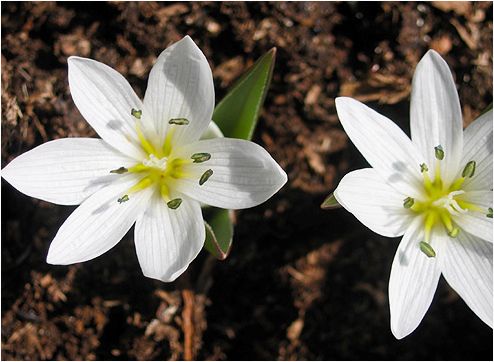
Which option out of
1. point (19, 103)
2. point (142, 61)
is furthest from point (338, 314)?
point (19, 103)

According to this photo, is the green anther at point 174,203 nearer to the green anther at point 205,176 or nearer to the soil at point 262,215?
the green anther at point 205,176

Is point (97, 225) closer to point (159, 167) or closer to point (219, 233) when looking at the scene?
point (159, 167)

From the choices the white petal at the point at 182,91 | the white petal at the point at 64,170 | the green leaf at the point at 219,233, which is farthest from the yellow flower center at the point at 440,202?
the white petal at the point at 64,170

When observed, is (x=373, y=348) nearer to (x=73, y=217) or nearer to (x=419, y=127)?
(x=419, y=127)

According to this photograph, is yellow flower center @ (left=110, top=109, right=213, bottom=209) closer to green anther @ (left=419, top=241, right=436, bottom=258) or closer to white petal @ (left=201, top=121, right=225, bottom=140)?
white petal @ (left=201, top=121, right=225, bottom=140)

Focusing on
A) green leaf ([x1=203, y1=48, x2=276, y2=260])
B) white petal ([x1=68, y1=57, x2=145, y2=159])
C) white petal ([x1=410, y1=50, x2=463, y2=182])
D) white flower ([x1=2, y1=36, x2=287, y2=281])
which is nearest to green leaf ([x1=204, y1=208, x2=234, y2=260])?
green leaf ([x1=203, y1=48, x2=276, y2=260])

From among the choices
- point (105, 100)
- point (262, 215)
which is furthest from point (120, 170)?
point (262, 215)
